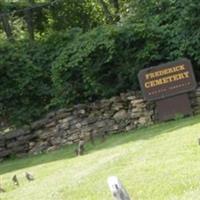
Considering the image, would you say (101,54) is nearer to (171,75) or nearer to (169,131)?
(171,75)

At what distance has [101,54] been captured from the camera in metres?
20.3

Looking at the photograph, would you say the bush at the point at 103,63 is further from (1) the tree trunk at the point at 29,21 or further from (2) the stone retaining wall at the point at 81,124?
(1) the tree trunk at the point at 29,21

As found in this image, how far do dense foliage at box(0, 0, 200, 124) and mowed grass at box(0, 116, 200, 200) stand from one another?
3789 mm

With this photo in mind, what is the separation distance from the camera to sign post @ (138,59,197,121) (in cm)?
1878

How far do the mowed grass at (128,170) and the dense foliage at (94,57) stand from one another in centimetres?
379

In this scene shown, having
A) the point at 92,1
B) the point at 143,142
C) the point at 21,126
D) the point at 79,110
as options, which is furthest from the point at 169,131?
the point at 92,1

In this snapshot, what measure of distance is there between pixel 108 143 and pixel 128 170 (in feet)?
18.7

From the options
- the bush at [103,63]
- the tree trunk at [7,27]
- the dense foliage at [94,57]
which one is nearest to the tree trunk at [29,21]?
the tree trunk at [7,27]

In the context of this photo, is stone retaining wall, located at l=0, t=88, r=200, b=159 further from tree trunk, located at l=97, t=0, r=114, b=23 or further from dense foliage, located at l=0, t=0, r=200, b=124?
tree trunk, located at l=97, t=0, r=114, b=23

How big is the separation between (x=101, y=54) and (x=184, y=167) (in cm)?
1062

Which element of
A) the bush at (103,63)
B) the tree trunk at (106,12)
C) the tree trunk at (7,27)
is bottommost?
the bush at (103,63)

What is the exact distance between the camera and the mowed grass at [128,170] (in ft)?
30.3

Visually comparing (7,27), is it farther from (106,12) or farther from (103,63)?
(103,63)

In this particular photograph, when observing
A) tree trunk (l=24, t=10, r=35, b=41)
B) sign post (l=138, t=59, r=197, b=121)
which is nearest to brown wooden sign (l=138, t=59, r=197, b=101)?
sign post (l=138, t=59, r=197, b=121)
